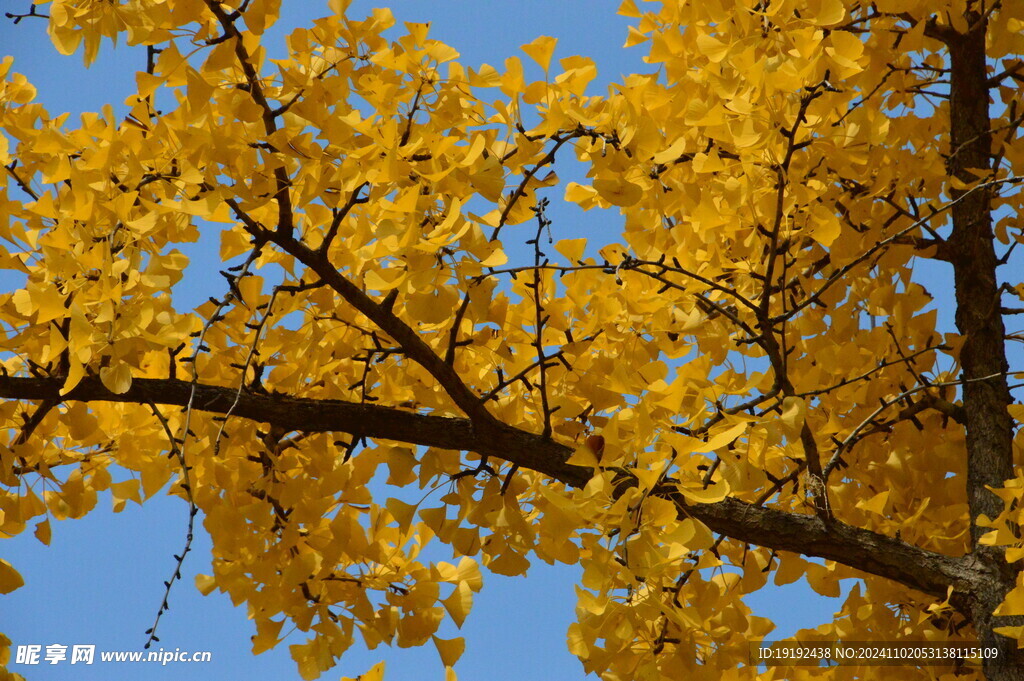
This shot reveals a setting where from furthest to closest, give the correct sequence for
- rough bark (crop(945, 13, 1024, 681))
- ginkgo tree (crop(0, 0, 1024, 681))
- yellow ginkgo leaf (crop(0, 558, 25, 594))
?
rough bark (crop(945, 13, 1024, 681))
yellow ginkgo leaf (crop(0, 558, 25, 594))
ginkgo tree (crop(0, 0, 1024, 681))

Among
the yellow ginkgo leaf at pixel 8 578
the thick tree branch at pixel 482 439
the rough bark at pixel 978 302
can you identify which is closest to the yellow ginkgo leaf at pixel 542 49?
the thick tree branch at pixel 482 439

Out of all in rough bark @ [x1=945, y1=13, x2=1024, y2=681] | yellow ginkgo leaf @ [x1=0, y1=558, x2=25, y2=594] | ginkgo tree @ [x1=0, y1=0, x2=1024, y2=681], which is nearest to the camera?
ginkgo tree @ [x1=0, y1=0, x2=1024, y2=681]

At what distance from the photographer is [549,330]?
2.02m

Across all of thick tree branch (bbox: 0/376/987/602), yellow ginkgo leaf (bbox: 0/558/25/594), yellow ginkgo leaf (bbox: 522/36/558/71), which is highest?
yellow ginkgo leaf (bbox: 522/36/558/71)

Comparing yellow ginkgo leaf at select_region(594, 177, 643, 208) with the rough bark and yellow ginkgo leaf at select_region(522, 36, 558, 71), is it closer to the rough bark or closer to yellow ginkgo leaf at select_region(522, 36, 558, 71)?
yellow ginkgo leaf at select_region(522, 36, 558, 71)

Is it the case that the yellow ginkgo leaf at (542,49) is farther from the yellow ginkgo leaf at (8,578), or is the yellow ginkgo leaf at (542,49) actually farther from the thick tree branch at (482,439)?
the yellow ginkgo leaf at (8,578)

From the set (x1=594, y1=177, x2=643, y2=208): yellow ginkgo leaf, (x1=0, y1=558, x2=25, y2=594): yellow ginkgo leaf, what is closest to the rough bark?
(x1=594, y1=177, x2=643, y2=208): yellow ginkgo leaf

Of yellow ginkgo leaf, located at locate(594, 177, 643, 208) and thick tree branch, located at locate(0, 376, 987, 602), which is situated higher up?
yellow ginkgo leaf, located at locate(594, 177, 643, 208)

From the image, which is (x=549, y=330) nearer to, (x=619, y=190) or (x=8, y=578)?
(x=619, y=190)

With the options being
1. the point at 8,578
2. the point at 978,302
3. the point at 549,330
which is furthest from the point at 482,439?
the point at 978,302

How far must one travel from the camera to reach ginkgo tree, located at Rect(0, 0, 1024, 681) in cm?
141

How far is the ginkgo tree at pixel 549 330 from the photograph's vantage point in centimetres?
141

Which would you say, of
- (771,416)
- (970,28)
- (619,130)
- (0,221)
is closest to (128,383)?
(0,221)

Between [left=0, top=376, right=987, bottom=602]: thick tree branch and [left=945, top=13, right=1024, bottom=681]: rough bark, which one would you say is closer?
[left=0, top=376, right=987, bottom=602]: thick tree branch
